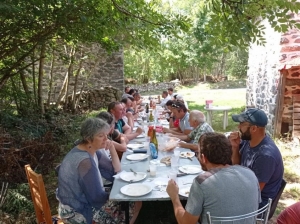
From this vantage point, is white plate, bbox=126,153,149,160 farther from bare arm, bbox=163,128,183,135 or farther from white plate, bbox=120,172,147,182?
bare arm, bbox=163,128,183,135

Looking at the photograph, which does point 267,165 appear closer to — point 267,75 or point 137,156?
point 137,156

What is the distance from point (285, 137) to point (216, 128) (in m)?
2.10

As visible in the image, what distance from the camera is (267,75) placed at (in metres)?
7.03

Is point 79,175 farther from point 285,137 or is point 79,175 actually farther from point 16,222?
point 285,137

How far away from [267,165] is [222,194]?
0.82 meters

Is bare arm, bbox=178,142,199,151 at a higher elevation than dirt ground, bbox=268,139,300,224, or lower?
higher

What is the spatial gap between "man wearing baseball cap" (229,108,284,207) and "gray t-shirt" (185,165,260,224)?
2.02ft

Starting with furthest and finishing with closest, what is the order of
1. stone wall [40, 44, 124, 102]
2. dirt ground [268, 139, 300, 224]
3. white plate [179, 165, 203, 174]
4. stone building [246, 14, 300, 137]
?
1. stone wall [40, 44, 124, 102]
2. stone building [246, 14, 300, 137]
3. dirt ground [268, 139, 300, 224]
4. white plate [179, 165, 203, 174]

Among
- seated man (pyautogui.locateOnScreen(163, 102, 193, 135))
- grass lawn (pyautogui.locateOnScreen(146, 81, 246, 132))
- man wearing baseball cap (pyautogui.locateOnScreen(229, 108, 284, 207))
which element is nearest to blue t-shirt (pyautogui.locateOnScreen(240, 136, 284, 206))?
man wearing baseball cap (pyautogui.locateOnScreen(229, 108, 284, 207))

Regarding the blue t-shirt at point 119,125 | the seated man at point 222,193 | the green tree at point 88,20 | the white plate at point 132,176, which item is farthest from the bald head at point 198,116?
the seated man at point 222,193

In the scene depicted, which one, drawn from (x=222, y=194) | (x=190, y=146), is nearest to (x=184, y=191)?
(x=222, y=194)

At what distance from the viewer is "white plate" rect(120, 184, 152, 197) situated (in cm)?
224

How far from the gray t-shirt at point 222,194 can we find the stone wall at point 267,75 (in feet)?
16.0

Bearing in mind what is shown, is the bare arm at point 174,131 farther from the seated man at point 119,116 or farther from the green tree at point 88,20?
the green tree at point 88,20
